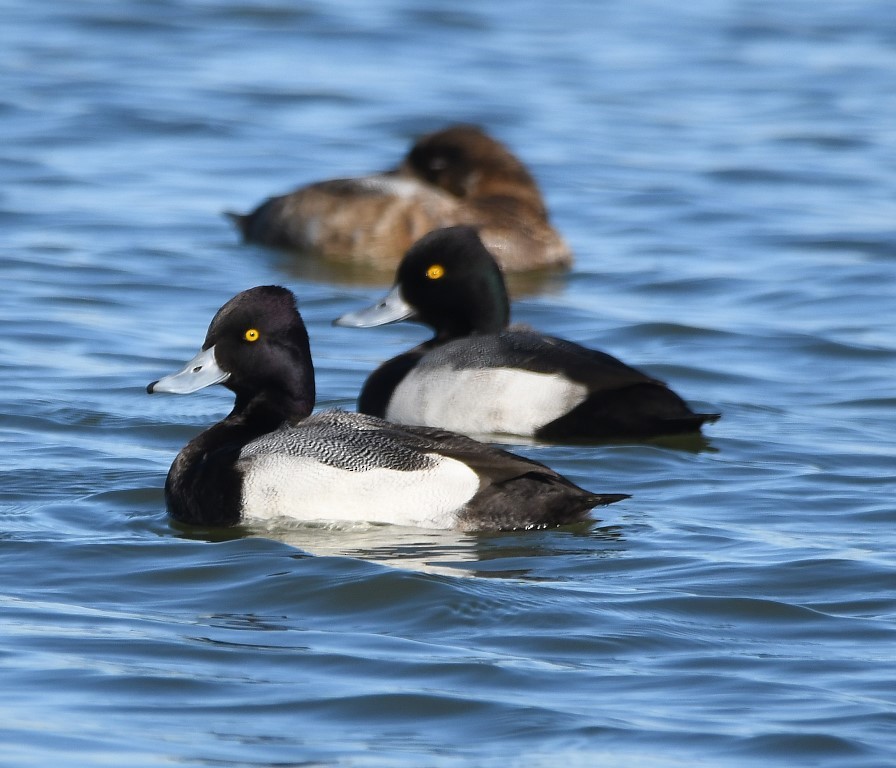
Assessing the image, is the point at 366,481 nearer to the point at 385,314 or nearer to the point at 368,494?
the point at 368,494

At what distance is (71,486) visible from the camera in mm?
7531

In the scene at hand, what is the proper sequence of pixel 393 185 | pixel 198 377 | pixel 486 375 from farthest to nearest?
pixel 393 185 → pixel 486 375 → pixel 198 377

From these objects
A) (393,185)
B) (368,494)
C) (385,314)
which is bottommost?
(368,494)

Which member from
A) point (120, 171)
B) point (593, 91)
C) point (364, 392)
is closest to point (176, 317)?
point (364, 392)

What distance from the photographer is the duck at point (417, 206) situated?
1266cm

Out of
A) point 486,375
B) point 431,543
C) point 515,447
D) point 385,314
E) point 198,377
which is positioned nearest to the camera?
point 431,543

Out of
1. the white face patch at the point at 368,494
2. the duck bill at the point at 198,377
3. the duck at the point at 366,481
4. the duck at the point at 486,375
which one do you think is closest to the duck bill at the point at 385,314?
the duck at the point at 486,375

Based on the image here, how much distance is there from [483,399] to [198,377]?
5.74 feet

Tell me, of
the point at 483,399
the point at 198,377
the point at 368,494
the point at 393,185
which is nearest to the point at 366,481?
the point at 368,494

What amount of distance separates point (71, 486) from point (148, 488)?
31 centimetres

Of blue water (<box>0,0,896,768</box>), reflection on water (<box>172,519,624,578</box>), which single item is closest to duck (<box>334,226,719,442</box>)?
blue water (<box>0,0,896,768</box>)

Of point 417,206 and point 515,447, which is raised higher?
point 417,206

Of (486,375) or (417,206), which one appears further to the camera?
(417,206)

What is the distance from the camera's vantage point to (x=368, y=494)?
6.80 m
